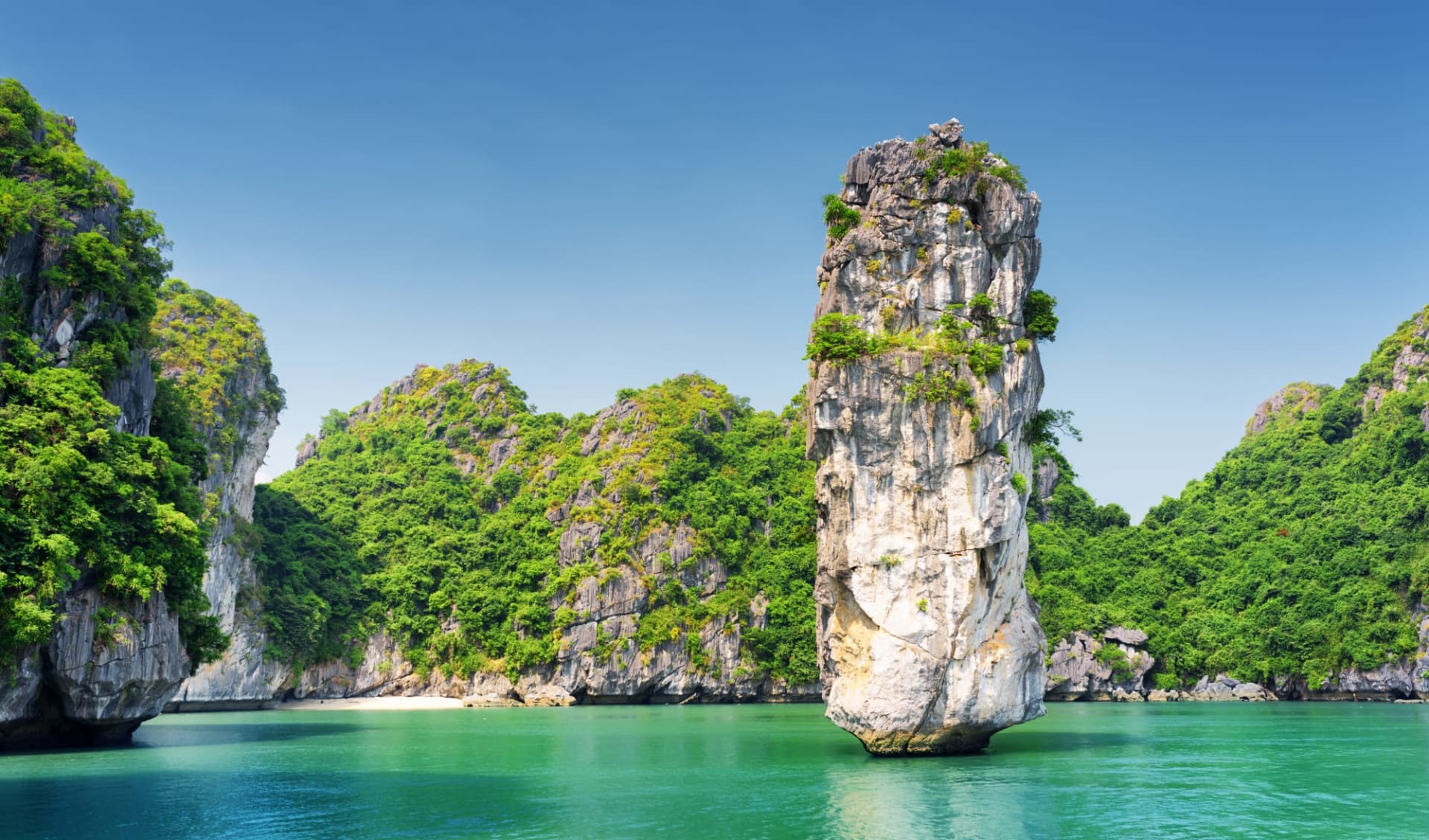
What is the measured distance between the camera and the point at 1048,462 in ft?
303

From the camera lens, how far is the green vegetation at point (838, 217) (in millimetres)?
33781

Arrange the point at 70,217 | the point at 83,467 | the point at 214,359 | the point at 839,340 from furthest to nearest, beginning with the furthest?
1. the point at 214,359
2. the point at 70,217
3. the point at 83,467
4. the point at 839,340

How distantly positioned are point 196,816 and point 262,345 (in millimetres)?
53436

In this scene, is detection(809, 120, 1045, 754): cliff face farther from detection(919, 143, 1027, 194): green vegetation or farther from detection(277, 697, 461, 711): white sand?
detection(277, 697, 461, 711): white sand

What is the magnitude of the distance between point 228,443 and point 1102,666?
62324 mm

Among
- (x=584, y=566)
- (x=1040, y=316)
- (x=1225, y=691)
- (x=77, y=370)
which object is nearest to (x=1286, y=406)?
(x=1225, y=691)

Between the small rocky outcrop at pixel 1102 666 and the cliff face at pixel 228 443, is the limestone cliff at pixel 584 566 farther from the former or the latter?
the small rocky outcrop at pixel 1102 666

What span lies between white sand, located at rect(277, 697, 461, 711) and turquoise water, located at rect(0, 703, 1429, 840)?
26572 millimetres

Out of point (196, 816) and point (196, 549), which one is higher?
point (196, 549)

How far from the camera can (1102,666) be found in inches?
3027

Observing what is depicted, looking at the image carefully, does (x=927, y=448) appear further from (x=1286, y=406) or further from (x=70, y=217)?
(x=1286, y=406)

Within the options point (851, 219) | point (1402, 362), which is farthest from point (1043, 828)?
point (1402, 362)

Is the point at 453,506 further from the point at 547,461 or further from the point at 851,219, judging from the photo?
the point at 851,219

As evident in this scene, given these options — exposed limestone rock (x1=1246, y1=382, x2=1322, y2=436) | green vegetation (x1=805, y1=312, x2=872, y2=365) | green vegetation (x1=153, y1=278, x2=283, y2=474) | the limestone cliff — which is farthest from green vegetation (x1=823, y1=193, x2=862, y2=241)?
exposed limestone rock (x1=1246, y1=382, x2=1322, y2=436)
